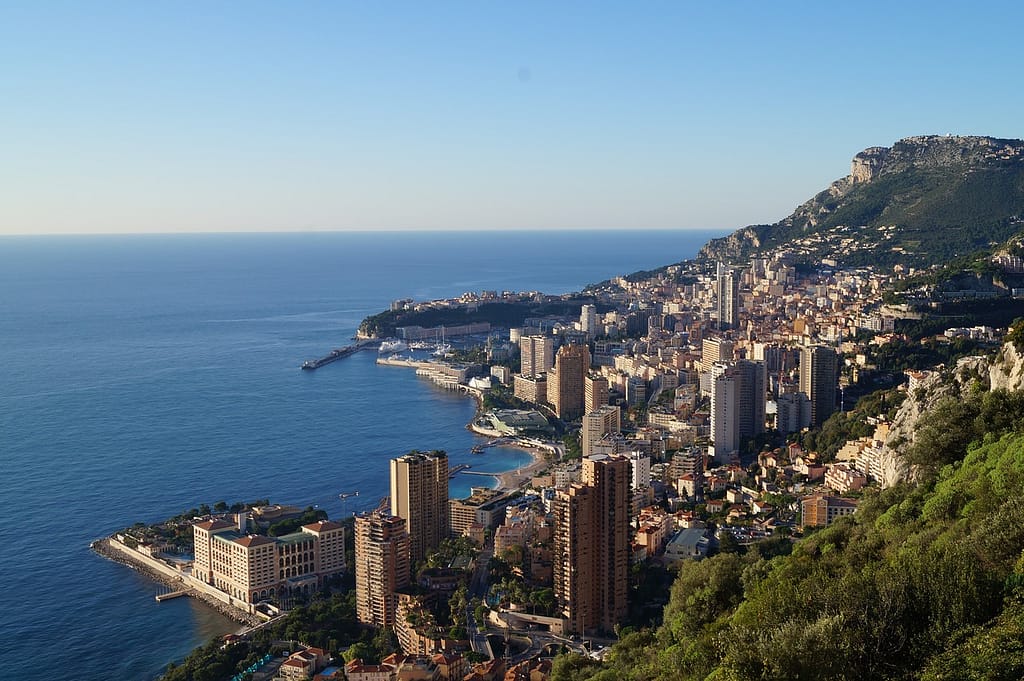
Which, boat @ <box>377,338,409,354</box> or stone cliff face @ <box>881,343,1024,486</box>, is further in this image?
boat @ <box>377,338,409,354</box>

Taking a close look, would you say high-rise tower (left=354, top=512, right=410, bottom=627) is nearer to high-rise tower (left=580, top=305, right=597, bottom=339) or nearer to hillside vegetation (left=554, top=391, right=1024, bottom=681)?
hillside vegetation (left=554, top=391, right=1024, bottom=681)

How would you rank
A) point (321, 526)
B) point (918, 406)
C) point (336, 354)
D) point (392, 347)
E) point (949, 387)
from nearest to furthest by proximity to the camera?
point (949, 387) → point (918, 406) → point (321, 526) → point (336, 354) → point (392, 347)

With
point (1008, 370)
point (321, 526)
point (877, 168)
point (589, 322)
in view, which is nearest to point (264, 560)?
point (321, 526)

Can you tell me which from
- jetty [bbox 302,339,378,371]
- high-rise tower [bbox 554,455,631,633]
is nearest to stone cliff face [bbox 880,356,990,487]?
high-rise tower [bbox 554,455,631,633]

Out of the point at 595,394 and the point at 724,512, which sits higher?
the point at 595,394

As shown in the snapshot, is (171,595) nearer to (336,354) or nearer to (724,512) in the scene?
(724,512)

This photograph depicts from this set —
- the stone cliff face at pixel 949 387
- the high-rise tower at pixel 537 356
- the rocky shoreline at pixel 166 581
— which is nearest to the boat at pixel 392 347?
the high-rise tower at pixel 537 356

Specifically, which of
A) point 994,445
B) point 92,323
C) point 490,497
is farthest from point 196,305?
point 994,445
